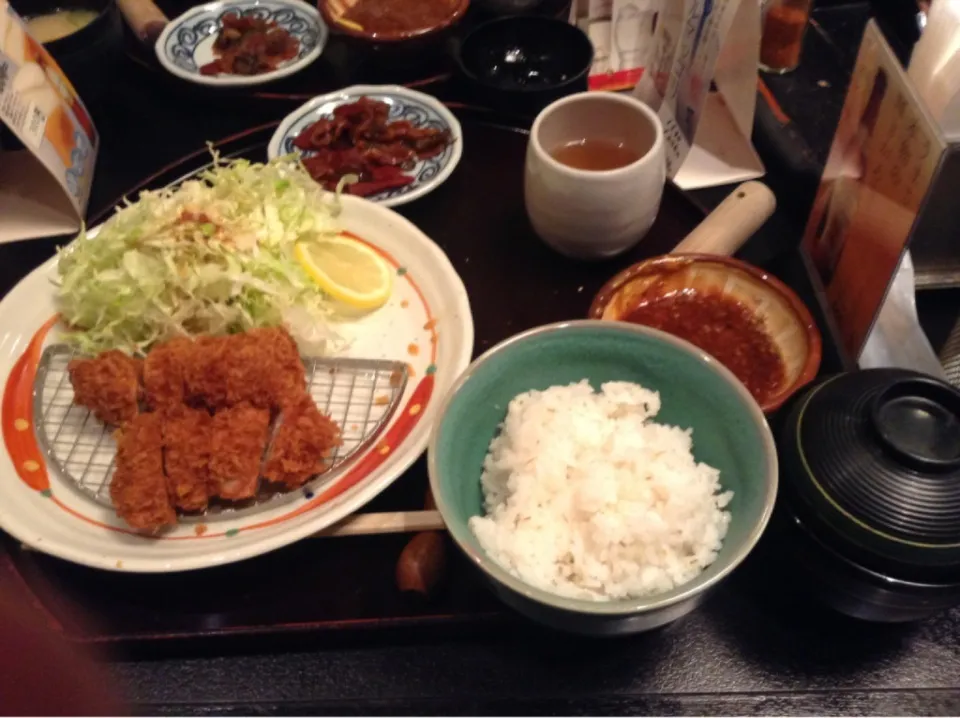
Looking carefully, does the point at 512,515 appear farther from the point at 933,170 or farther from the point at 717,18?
the point at 717,18

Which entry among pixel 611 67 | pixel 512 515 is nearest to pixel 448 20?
pixel 611 67

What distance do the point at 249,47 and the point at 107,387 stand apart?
1.35 m

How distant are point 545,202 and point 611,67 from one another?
0.78 metres

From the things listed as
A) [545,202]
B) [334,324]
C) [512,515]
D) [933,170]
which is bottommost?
[334,324]

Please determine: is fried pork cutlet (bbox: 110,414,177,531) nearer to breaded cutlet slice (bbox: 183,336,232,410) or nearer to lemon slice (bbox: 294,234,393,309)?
breaded cutlet slice (bbox: 183,336,232,410)

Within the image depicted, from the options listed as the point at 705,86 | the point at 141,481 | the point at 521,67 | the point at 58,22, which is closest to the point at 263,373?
the point at 141,481

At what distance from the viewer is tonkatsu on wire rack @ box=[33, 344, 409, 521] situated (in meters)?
1.34

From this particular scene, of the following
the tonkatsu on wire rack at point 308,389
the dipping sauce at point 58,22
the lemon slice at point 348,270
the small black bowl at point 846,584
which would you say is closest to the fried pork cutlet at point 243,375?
the tonkatsu on wire rack at point 308,389

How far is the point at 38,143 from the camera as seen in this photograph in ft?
5.68

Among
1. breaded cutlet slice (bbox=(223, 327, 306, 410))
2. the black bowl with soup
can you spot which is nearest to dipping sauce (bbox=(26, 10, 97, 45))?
the black bowl with soup

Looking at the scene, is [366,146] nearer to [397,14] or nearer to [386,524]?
[397,14]

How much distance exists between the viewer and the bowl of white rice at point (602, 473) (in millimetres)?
1003

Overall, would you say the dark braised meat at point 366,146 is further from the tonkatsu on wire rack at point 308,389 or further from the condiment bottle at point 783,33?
the condiment bottle at point 783,33

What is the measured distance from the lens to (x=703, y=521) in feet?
3.51
